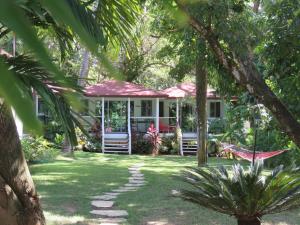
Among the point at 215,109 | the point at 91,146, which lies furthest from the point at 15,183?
the point at 215,109

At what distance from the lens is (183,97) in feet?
82.3

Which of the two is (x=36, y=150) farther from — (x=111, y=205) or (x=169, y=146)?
(x=169, y=146)

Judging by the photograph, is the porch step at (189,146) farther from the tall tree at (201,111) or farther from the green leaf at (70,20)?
the green leaf at (70,20)

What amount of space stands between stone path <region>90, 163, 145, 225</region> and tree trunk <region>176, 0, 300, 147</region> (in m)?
3.16

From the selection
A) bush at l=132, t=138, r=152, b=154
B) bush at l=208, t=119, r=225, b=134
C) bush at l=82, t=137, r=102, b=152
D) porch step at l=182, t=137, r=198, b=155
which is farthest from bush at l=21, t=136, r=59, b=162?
bush at l=208, t=119, r=225, b=134

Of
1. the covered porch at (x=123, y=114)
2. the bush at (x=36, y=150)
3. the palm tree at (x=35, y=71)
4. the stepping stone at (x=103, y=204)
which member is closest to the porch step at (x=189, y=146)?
the covered porch at (x=123, y=114)

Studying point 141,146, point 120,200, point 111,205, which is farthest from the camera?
point 141,146

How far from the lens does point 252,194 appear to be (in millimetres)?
5656

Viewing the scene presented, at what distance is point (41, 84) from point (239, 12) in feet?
→ 22.0

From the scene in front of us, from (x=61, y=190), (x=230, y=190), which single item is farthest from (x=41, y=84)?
(x=61, y=190)

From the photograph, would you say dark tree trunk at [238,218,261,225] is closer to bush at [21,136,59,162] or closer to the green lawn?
the green lawn

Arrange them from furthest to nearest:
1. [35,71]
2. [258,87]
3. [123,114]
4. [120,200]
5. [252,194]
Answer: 1. [123,114]
2. [120,200]
3. [252,194]
4. [258,87]
5. [35,71]

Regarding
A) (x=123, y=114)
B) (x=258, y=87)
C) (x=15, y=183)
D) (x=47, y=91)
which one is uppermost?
(x=123, y=114)

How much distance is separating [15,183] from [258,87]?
101 inches
